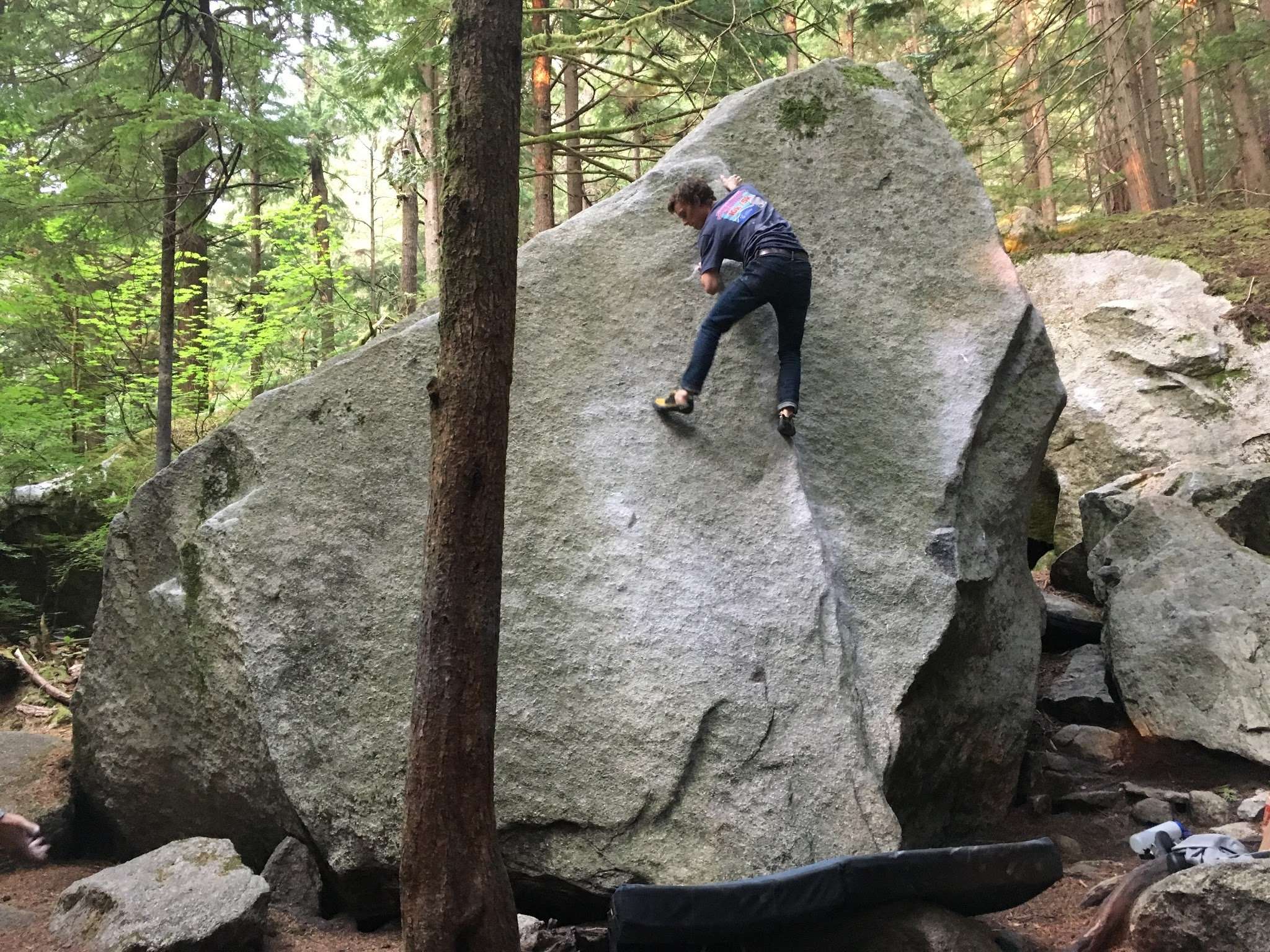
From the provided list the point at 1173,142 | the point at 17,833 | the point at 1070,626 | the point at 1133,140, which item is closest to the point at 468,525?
the point at 17,833

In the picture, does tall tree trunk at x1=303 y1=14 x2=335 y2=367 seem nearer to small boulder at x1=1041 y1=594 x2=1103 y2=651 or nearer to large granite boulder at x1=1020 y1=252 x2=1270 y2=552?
large granite boulder at x1=1020 y1=252 x2=1270 y2=552

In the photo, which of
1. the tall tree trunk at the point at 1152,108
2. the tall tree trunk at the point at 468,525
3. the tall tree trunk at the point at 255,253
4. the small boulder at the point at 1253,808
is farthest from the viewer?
the tall tree trunk at the point at 1152,108

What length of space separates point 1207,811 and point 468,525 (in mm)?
4899

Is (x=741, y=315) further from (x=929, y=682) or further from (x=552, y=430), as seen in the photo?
(x=929, y=682)

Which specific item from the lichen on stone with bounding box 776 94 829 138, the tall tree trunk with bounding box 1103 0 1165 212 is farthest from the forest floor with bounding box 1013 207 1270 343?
the lichen on stone with bounding box 776 94 829 138

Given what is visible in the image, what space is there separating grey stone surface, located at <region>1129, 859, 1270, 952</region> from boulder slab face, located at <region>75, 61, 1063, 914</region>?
1129 mm

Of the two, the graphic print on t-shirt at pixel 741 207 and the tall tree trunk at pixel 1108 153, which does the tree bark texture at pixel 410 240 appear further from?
the tall tree trunk at pixel 1108 153

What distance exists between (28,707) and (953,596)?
8.00 m

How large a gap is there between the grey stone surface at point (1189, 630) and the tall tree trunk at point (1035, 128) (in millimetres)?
5277

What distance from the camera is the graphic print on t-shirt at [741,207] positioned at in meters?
5.51

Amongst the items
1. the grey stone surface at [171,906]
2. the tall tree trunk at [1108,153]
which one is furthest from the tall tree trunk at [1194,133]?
the grey stone surface at [171,906]

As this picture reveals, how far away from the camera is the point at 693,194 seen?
223 inches

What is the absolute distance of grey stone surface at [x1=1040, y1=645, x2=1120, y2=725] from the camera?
683 centimetres

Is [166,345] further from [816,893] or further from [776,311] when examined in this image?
[816,893]
